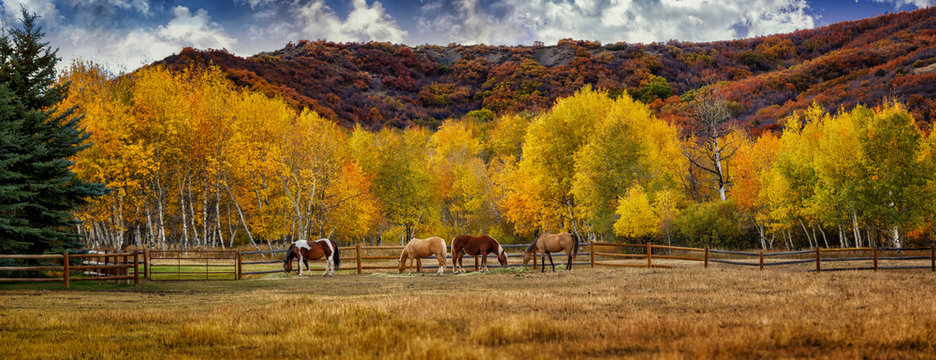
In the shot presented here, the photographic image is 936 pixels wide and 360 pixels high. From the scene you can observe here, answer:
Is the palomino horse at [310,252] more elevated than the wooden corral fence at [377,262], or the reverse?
the palomino horse at [310,252]

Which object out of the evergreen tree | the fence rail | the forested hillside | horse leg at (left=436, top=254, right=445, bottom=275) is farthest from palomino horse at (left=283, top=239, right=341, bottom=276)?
the forested hillside

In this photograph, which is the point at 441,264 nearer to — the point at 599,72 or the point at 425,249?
the point at 425,249

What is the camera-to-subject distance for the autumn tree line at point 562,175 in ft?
102

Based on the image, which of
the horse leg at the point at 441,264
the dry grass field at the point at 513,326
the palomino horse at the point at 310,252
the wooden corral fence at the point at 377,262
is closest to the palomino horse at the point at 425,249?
the horse leg at the point at 441,264

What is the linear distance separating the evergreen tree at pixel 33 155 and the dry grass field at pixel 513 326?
583 centimetres

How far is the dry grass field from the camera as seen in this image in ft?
20.2

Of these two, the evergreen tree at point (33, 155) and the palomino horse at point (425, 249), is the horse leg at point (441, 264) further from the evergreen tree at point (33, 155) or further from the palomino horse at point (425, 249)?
the evergreen tree at point (33, 155)

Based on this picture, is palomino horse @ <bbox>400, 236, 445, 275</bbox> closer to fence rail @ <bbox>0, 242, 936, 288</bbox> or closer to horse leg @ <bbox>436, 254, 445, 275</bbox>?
horse leg @ <bbox>436, 254, 445, 275</bbox>

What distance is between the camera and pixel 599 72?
122 metres

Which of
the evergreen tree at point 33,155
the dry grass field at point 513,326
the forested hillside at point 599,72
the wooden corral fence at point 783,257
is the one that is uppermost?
the forested hillside at point 599,72

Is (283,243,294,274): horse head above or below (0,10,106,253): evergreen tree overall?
below

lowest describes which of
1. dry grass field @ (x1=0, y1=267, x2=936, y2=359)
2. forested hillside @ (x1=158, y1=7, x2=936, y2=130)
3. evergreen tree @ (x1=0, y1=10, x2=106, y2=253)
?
dry grass field @ (x1=0, y1=267, x2=936, y2=359)

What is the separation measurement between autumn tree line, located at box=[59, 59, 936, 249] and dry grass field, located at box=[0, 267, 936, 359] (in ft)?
70.5

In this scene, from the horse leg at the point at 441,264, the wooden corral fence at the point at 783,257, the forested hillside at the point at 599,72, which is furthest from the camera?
the forested hillside at the point at 599,72
